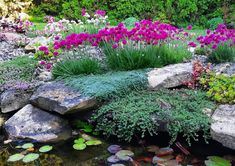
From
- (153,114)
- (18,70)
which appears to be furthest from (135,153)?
(18,70)

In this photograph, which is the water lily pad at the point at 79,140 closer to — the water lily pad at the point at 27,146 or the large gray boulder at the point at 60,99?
the large gray boulder at the point at 60,99

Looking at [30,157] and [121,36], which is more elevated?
[121,36]

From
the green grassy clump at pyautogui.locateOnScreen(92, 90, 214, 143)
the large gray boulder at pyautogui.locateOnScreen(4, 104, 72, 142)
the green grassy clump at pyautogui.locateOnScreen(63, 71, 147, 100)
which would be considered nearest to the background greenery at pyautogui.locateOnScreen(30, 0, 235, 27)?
the green grassy clump at pyautogui.locateOnScreen(63, 71, 147, 100)

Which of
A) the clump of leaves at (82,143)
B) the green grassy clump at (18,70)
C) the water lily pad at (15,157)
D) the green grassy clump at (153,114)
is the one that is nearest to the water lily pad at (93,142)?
the clump of leaves at (82,143)

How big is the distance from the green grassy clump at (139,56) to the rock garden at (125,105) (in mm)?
15

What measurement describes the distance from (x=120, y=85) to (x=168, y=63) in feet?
3.76

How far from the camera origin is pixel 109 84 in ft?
14.3

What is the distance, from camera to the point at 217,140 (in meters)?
3.47

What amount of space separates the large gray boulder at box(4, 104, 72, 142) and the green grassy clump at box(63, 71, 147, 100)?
51cm

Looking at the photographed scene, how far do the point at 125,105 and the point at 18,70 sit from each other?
2.34 m

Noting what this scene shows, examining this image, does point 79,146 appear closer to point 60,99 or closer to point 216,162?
point 60,99

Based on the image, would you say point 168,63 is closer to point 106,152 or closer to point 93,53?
point 93,53

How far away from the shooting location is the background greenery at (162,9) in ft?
36.7

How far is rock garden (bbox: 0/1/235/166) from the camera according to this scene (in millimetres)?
3670
